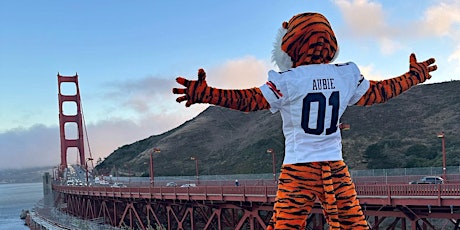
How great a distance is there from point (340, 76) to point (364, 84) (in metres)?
0.35

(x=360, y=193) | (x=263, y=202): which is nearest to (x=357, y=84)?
(x=360, y=193)

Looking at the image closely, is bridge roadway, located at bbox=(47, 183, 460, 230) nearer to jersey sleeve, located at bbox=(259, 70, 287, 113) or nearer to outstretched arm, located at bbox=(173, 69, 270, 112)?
outstretched arm, located at bbox=(173, 69, 270, 112)

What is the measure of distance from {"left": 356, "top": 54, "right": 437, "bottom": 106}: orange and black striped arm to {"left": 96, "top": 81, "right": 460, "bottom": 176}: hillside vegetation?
4471cm

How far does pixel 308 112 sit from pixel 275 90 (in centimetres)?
36

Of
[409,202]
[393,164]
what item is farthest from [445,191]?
[393,164]

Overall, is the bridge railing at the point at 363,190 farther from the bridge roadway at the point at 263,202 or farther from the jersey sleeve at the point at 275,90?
the jersey sleeve at the point at 275,90

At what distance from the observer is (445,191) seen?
1449cm

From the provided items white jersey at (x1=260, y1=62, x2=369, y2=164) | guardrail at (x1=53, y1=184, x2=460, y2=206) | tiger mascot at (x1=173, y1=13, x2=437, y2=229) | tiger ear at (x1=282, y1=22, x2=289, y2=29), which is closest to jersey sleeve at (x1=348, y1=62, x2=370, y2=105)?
tiger mascot at (x1=173, y1=13, x2=437, y2=229)

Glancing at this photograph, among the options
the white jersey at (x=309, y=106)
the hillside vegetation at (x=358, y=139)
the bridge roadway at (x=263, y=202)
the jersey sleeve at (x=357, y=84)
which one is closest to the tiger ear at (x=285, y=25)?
the white jersey at (x=309, y=106)

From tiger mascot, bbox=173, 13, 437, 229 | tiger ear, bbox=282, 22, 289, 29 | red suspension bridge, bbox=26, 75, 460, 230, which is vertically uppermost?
tiger ear, bbox=282, 22, 289, 29

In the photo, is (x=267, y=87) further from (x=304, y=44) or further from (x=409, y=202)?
(x=409, y=202)

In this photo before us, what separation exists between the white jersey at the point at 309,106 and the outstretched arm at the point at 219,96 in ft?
0.36

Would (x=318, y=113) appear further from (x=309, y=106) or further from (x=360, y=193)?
(x=360, y=193)

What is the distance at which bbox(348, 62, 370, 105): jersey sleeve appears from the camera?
15.2 feet
